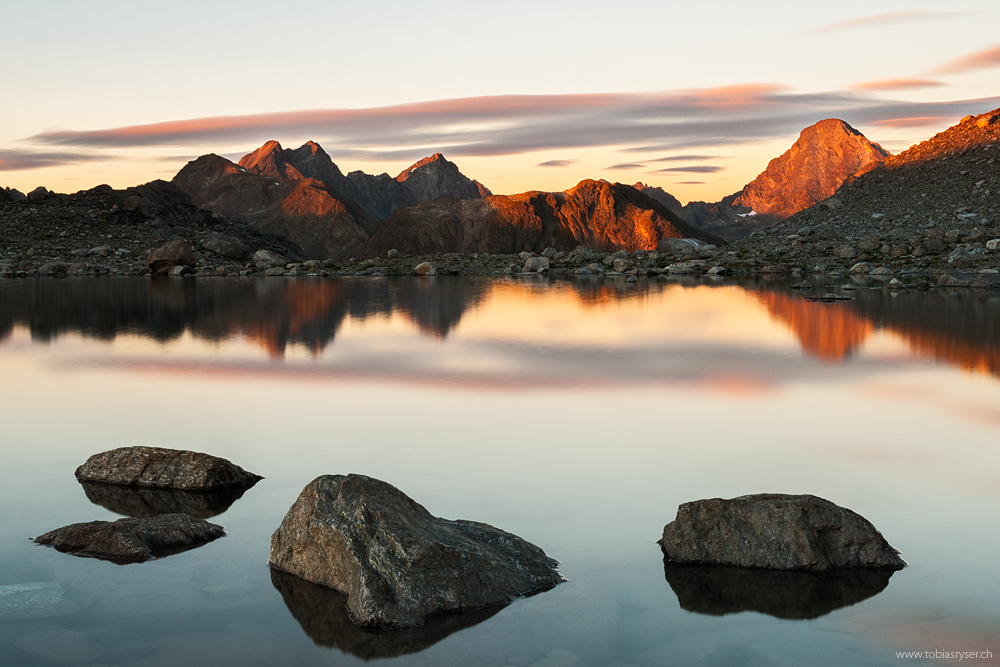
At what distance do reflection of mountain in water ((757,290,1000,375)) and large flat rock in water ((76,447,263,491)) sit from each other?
11.6m

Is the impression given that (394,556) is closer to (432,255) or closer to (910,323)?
(910,323)

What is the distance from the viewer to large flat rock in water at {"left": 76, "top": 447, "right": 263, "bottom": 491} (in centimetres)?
820

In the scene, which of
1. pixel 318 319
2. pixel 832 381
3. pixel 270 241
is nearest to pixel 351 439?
pixel 832 381

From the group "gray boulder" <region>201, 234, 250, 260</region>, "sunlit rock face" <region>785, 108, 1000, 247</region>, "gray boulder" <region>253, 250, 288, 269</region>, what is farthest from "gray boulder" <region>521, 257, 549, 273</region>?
"gray boulder" <region>201, 234, 250, 260</region>

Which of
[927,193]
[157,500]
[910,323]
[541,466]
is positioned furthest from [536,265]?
[157,500]

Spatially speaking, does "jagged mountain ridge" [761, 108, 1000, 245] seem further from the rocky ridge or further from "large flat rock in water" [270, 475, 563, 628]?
"large flat rock in water" [270, 475, 563, 628]

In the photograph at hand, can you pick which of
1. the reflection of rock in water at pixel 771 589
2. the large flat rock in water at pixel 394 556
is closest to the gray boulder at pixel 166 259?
the large flat rock in water at pixel 394 556

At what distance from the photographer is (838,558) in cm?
636

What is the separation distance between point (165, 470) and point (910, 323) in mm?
19158

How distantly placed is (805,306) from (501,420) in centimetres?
1907

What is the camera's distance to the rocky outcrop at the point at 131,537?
21.4 feet

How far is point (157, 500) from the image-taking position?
26.1 ft

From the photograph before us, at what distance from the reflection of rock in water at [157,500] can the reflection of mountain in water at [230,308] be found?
9159 mm

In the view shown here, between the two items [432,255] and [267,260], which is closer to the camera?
[267,260]
